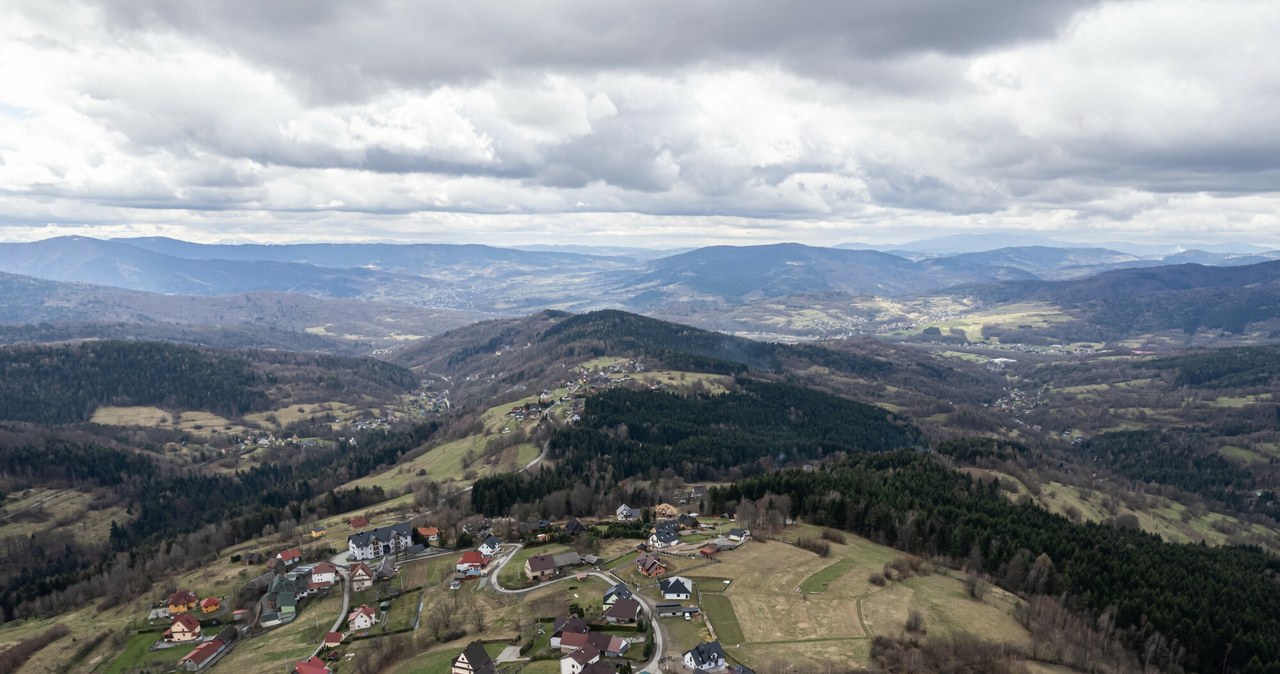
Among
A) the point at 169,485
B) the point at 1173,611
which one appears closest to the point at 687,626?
the point at 1173,611

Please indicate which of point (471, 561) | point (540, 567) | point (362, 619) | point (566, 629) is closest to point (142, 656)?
point (362, 619)

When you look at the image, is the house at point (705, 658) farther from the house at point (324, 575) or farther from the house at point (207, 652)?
the house at point (324, 575)

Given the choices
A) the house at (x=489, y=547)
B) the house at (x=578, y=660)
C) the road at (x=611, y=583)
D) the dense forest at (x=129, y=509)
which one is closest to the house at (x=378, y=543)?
the house at (x=489, y=547)

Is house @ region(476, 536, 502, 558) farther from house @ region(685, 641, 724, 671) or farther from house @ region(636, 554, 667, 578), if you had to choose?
house @ region(685, 641, 724, 671)

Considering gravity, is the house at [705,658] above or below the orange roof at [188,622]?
above

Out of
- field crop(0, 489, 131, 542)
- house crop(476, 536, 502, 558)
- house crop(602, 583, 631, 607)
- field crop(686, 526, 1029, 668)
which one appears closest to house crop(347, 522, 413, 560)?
house crop(476, 536, 502, 558)

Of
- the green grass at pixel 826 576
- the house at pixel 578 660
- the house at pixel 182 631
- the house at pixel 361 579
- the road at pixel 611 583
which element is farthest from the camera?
the house at pixel 361 579
